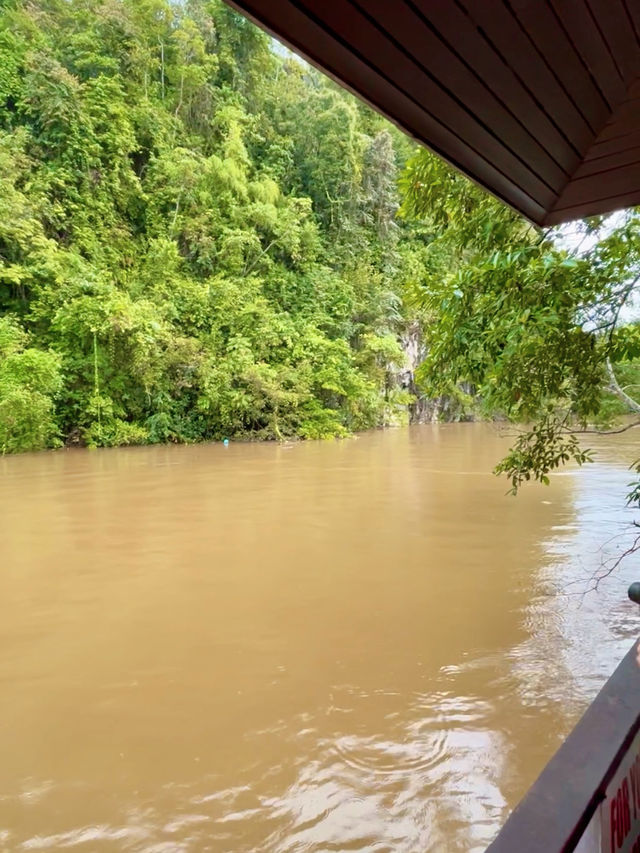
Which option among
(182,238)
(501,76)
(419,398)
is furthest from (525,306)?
(419,398)

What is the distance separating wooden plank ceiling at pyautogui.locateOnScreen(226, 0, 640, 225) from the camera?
3.10 feet

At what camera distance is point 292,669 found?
3291 mm

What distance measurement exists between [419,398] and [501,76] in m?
22.5

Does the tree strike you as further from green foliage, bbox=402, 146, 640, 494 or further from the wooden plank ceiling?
the wooden plank ceiling

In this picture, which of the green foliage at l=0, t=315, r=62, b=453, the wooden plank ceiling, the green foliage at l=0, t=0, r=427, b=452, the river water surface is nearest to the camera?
the wooden plank ceiling

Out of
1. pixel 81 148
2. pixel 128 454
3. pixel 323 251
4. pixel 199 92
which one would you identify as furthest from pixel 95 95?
pixel 128 454

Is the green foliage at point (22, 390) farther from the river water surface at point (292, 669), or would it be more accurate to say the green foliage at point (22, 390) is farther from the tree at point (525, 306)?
the tree at point (525, 306)

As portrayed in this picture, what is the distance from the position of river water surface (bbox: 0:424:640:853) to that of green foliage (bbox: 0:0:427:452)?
849 centimetres

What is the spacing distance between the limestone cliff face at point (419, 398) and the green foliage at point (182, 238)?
736 millimetres

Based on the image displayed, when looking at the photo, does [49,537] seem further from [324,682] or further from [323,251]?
[323,251]

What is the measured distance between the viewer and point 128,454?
44.4 ft

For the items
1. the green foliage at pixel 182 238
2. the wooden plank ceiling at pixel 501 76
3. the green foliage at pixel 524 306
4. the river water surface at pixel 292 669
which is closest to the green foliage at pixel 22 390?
the green foliage at pixel 182 238

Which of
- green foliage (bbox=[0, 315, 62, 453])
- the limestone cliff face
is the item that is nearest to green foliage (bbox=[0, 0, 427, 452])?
green foliage (bbox=[0, 315, 62, 453])

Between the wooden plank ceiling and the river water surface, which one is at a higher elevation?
the wooden plank ceiling
